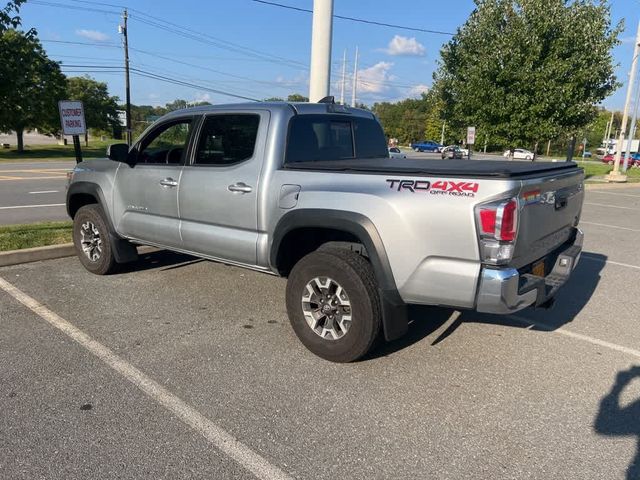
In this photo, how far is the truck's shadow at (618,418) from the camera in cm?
269

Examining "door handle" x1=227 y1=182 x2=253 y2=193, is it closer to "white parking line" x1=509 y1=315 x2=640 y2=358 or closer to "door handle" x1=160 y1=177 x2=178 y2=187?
"door handle" x1=160 y1=177 x2=178 y2=187

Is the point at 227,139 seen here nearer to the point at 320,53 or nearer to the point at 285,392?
the point at 285,392

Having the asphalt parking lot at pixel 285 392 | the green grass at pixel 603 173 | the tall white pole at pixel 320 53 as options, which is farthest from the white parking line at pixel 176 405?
the green grass at pixel 603 173

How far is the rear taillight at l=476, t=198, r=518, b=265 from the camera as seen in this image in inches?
113

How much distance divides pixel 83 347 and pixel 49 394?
68cm

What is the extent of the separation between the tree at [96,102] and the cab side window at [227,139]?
1865 inches

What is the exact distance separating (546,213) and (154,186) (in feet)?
11.4

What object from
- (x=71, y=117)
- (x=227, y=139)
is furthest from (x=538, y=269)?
(x=71, y=117)

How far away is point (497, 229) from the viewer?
2.88 metres

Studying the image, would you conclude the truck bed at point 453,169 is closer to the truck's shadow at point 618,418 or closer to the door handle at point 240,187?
the door handle at point 240,187

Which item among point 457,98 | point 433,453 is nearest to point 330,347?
point 433,453

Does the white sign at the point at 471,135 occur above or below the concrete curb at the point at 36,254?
above

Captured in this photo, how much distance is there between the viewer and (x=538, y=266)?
3.50m

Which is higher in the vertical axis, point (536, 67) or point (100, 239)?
point (536, 67)
